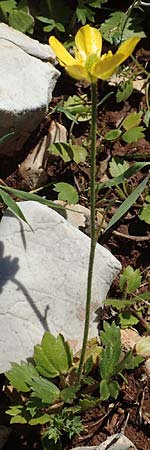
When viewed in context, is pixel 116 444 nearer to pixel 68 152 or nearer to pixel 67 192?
pixel 67 192

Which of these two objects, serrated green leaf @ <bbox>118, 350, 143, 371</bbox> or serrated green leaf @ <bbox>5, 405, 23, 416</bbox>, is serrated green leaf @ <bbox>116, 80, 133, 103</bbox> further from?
serrated green leaf @ <bbox>5, 405, 23, 416</bbox>

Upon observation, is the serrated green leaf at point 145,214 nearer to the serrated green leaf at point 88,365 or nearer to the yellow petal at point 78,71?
the serrated green leaf at point 88,365

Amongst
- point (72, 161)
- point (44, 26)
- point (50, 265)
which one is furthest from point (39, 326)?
point (44, 26)

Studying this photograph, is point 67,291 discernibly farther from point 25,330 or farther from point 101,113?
point 101,113

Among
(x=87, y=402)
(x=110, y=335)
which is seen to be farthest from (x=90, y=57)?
(x=87, y=402)

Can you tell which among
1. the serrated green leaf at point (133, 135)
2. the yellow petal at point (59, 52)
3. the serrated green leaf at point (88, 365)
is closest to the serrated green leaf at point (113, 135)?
the serrated green leaf at point (133, 135)

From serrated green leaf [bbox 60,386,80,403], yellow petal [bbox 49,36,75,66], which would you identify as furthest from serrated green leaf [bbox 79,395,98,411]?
yellow petal [bbox 49,36,75,66]
